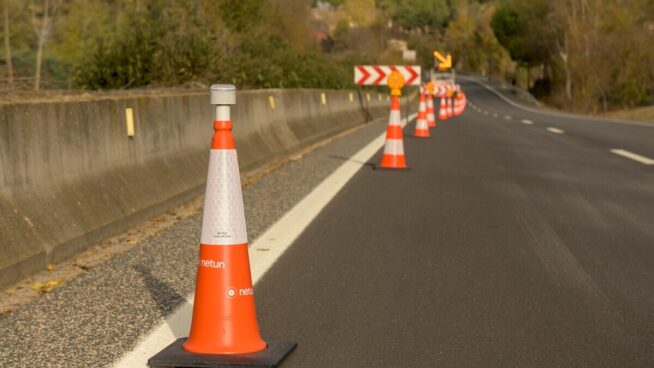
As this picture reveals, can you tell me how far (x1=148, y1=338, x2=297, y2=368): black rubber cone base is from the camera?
14.8ft

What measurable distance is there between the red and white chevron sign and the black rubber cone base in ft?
72.3

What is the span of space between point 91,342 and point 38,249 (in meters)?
1.77

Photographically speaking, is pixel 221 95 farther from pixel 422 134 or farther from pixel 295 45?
pixel 295 45

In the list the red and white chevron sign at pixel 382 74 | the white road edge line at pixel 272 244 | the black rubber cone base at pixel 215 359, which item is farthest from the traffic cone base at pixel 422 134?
the black rubber cone base at pixel 215 359

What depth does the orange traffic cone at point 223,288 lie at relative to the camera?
462cm

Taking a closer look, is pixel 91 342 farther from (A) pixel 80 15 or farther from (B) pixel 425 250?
(A) pixel 80 15

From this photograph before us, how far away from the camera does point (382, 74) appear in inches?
1073

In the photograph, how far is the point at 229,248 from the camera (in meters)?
4.81

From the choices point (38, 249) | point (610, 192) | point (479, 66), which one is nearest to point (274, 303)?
point (38, 249)

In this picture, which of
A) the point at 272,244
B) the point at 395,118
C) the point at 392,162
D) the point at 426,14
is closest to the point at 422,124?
the point at 395,118

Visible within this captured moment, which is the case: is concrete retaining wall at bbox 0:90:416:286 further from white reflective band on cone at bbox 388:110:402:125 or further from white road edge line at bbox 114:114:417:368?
white reflective band on cone at bbox 388:110:402:125

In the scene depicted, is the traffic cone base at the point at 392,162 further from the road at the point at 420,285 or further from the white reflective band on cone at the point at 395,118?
the road at the point at 420,285

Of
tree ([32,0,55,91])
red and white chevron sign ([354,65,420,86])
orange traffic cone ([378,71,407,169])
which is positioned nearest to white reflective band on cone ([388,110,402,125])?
orange traffic cone ([378,71,407,169])

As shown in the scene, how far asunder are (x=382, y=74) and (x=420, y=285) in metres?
21.2
